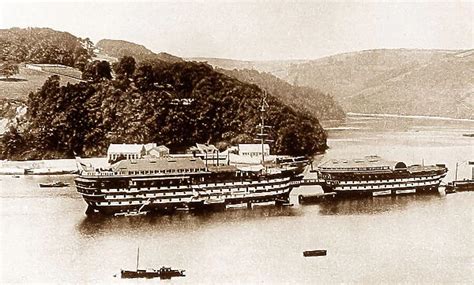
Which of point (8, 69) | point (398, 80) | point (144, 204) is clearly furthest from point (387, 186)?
point (8, 69)

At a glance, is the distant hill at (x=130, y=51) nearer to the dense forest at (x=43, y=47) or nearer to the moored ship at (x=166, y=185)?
the dense forest at (x=43, y=47)

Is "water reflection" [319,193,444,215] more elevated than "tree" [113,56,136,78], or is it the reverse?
"tree" [113,56,136,78]

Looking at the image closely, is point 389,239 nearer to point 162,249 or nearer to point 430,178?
point 162,249

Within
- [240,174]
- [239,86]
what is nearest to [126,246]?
[240,174]

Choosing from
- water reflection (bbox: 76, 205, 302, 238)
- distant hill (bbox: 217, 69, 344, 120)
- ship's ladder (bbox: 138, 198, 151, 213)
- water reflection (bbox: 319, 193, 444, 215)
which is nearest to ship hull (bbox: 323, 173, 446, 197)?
water reflection (bbox: 319, 193, 444, 215)

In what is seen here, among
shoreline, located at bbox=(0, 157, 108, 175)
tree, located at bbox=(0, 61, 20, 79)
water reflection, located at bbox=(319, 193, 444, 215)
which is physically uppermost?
tree, located at bbox=(0, 61, 20, 79)

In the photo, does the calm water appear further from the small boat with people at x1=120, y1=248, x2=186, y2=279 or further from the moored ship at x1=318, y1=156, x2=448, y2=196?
the moored ship at x1=318, y1=156, x2=448, y2=196

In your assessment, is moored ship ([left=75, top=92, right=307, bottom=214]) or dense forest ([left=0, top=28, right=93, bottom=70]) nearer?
moored ship ([left=75, top=92, right=307, bottom=214])
